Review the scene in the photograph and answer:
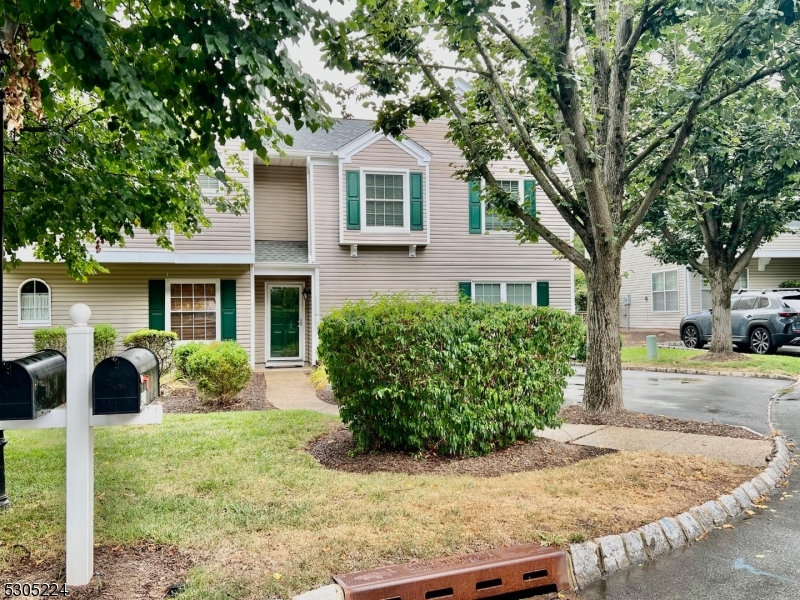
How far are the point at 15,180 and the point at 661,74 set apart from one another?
10.3m

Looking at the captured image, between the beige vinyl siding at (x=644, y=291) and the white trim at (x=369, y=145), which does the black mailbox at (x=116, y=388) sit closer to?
the white trim at (x=369, y=145)

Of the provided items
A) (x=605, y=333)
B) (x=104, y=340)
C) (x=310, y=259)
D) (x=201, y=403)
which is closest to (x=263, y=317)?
(x=310, y=259)

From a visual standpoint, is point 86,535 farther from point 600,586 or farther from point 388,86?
point 388,86

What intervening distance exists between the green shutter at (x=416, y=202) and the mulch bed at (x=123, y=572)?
41.1 ft

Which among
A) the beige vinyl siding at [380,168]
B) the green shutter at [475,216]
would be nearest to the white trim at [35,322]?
the beige vinyl siding at [380,168]

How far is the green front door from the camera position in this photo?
15.6m

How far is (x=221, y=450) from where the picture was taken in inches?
233

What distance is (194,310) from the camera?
1419cm

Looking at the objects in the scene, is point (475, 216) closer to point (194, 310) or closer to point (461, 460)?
point (194, 310)

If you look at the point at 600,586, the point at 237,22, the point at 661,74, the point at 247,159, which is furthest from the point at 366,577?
the point at 247,159

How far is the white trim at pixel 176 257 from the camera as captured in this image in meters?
13.1

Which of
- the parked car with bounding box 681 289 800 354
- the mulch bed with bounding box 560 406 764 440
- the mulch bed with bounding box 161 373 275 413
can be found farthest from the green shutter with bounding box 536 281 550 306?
the mulch bed with bounding box 560 406 764 440

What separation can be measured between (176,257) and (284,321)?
11.5 ft

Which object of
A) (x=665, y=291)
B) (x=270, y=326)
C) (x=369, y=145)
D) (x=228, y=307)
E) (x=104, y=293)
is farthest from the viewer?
(x=665, y=291)
